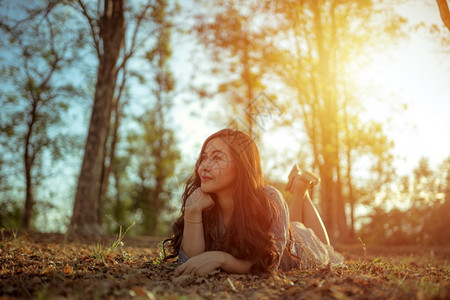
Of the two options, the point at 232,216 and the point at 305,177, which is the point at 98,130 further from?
the point at 232,216

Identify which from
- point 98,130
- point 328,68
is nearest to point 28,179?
point 98,130

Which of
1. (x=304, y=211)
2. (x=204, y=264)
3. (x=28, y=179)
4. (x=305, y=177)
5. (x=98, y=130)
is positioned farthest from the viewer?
(x=28, y=179)

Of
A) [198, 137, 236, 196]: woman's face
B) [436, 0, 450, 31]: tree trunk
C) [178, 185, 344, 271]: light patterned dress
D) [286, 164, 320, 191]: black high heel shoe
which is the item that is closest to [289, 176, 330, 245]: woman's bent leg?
[286, 164, 320, 191]: black high heel shoe

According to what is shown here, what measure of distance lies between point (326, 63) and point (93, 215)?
7524 millimetres

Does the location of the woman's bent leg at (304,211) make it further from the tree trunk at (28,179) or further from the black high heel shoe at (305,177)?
the tree trunk at (28,179)

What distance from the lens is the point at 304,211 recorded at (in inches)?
193

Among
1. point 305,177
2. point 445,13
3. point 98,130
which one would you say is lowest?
point 305,177

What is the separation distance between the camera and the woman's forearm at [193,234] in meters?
3.17

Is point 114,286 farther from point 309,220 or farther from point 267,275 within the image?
point 309,220

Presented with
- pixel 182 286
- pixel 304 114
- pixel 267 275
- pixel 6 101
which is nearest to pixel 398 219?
pixel 304 114

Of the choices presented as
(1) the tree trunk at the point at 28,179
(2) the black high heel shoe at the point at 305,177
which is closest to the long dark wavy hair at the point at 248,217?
(2) the black high heel shoe at the point at 305,177

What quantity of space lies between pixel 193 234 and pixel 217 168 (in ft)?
2.04

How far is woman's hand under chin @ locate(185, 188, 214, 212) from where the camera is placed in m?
3.16

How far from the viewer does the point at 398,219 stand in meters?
11.7
